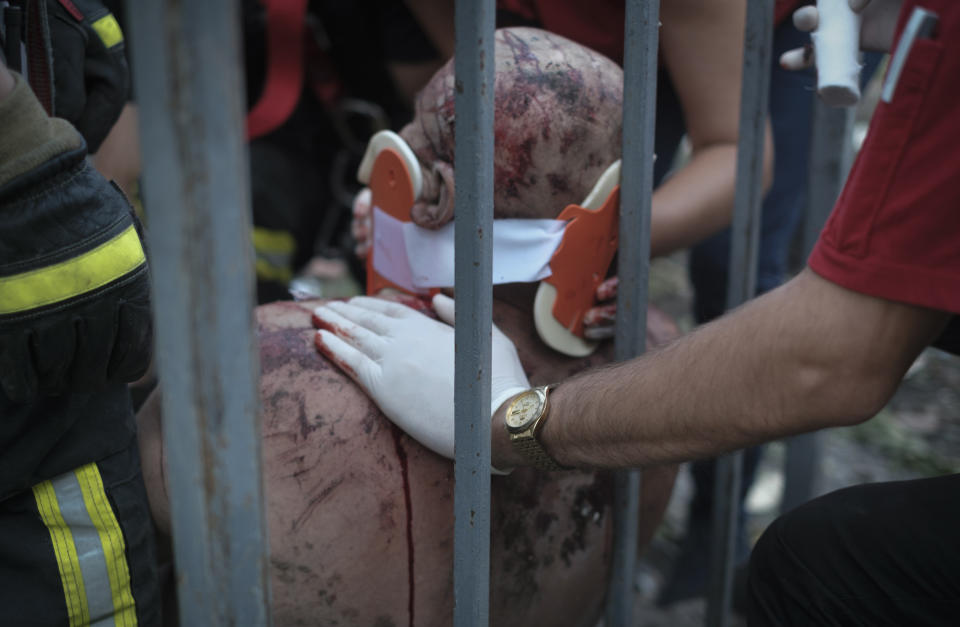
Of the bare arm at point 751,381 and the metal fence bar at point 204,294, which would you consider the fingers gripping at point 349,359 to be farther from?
the metal fence bar at point 204,294

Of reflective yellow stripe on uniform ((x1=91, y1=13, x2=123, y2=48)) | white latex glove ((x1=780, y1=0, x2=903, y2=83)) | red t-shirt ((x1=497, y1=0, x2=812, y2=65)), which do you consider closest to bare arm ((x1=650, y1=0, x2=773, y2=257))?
red t-shirt ((x1=497, y1=0, x2=812, y2=65))

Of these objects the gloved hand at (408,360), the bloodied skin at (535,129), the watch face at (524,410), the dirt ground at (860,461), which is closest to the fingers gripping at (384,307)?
the gloved hand at (408,360)

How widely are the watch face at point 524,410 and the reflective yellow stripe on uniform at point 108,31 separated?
2.93 ft

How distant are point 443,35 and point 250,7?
2.79ft

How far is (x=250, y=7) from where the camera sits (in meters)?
2.65

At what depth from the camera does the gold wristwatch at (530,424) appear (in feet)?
3.57

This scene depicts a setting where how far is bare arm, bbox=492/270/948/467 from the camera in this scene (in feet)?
2.81

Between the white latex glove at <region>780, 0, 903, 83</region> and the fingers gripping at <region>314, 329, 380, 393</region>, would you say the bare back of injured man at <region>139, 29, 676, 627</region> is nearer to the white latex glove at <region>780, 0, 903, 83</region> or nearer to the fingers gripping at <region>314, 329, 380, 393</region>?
the fingers gripping at <region>314, 329, 380, 393</region>

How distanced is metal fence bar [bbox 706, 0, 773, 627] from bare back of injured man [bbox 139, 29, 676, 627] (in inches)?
7.9

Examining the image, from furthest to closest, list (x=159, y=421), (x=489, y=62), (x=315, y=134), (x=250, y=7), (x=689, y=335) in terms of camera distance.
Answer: (x=315, y=134), (x=250, y=7), (x=159, y=421), (x=689, y=335), (x=489, y=62)

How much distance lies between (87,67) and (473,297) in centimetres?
83

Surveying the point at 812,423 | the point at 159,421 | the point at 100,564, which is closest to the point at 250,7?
the point at 159,421

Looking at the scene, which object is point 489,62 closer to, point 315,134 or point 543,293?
point 543,293

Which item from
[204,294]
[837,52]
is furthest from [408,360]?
[837,52]
